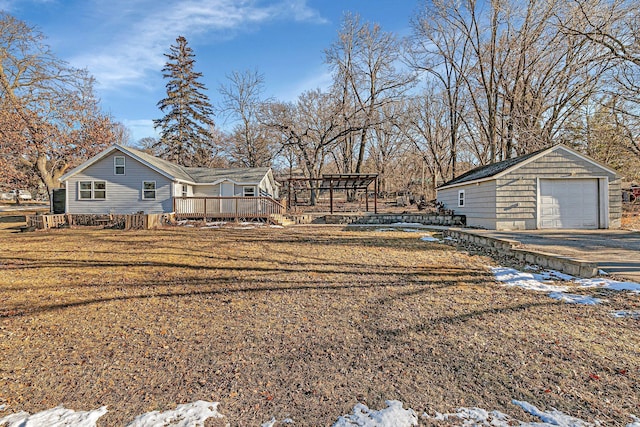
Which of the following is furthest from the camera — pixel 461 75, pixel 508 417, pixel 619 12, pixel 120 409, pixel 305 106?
pixel 305 106

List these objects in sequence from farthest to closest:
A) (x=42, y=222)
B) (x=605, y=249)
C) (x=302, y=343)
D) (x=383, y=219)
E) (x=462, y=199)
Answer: (x=383, y=219)
(x=462, y=199)
(x=42, y=222)
(x=605, y=249)
(x=302, y=343)

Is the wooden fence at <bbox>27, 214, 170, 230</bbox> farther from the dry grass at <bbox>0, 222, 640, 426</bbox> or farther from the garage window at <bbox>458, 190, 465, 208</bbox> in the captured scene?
the garage window at <bbox>458, 190, 465, 208</bbox>

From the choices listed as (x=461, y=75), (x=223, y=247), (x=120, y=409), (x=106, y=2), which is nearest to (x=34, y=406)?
(x=120, y=409)

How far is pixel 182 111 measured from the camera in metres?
32.8

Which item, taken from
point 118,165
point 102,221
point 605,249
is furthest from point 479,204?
point 118,165

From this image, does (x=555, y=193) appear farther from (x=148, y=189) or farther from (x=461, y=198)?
(x=148, y=189)

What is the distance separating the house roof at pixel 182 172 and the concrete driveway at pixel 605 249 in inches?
618

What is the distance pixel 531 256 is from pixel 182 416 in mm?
7533

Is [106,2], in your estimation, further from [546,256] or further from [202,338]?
[546,256]

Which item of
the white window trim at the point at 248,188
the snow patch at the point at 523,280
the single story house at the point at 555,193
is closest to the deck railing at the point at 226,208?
the white window trim at the point at 248,188

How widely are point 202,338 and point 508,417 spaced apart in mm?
3086

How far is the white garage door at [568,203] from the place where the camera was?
513 inches

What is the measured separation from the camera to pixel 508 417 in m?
2.34

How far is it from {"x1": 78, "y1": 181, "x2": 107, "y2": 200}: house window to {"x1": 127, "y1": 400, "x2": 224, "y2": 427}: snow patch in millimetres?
18978
